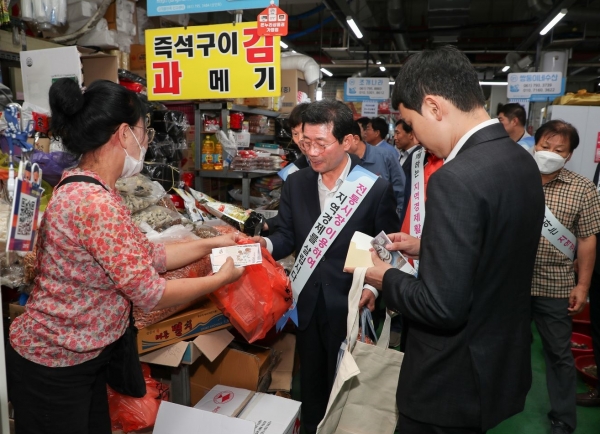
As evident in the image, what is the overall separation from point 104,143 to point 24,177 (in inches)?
15.7

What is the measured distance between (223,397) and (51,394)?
113 cm

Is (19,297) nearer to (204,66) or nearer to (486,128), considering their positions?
(204,66)

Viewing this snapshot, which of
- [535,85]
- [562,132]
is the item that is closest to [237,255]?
[562,132]

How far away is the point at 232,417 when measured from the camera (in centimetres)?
213

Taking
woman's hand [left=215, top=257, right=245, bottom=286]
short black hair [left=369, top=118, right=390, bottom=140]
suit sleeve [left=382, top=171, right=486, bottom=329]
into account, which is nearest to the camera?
suit sleeve [left=382, top=171, right=486, bottom=329]

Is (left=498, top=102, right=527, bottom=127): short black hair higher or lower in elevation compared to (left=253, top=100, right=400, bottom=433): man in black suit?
higher

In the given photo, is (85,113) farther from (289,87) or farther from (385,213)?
(289,87)

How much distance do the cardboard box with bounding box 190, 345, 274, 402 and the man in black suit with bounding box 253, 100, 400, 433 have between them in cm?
31

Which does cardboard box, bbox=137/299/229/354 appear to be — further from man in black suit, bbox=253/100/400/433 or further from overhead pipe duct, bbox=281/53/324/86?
overhead pipe duct, bbox=281/53/324/86

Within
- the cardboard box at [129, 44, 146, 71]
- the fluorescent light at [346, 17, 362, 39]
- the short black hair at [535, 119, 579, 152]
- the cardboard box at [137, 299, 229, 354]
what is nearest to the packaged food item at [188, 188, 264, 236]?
the cardboard box at [137, 299, 229, 354]

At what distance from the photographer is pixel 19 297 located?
245cm

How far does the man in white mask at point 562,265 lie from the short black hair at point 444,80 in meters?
1.66

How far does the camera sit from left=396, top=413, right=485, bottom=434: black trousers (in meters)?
1.42

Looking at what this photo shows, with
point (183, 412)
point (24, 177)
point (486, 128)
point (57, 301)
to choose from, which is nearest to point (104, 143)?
point (24, 177)
